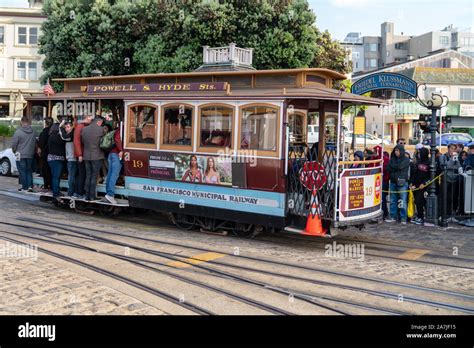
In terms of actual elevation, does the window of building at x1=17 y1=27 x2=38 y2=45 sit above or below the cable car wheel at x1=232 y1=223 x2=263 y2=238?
above

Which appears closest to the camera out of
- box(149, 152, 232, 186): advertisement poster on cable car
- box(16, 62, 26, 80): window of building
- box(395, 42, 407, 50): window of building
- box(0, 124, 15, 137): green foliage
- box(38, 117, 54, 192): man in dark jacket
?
box(149, 152, 232, 186): advertisement poster on cable car

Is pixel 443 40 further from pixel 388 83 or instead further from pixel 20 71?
pixel 388 83

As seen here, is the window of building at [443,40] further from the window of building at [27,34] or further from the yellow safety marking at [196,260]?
the yellow safety marking at [196,260]

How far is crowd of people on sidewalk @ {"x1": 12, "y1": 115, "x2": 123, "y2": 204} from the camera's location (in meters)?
12.5

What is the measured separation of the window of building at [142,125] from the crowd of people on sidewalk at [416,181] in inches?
216

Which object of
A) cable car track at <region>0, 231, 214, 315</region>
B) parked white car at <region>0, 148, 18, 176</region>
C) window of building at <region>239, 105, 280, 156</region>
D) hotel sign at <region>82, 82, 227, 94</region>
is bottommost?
cable car track at <region>0, 231, 214, 315</region>

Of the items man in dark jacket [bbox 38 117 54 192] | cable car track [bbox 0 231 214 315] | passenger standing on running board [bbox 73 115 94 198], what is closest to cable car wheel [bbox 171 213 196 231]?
passenger standing on running board [bbox 73 115 94 198]

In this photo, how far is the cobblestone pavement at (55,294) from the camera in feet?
20.6

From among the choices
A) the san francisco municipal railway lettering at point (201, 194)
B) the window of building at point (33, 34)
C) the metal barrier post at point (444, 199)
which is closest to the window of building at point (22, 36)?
the window of building at point (33, 34)

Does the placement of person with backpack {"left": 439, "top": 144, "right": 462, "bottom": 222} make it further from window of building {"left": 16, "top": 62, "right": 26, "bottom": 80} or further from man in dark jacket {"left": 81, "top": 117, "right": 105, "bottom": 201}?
window of building {"left": 16, "top": 62, "right": 26, "bottom": 80}

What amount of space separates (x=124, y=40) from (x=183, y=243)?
15689 mm

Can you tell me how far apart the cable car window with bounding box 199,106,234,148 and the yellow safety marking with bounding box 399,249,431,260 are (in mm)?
3744
